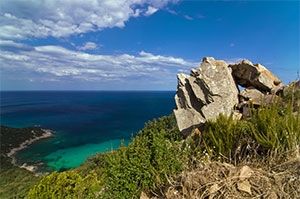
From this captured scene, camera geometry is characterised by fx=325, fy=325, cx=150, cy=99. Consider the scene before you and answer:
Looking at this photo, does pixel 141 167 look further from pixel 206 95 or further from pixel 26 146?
pixel 26 146

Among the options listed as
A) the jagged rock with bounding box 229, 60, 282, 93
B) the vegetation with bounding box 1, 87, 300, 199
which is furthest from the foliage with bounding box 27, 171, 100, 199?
the jagged rock with bounding box 229, 60, 282, 93

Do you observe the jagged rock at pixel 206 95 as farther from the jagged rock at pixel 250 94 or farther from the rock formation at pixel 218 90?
the jagged rock at pixel 250 94

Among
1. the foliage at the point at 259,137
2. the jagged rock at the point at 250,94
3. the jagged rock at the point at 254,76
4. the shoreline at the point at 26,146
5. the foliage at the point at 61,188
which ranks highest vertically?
the jagged rock at the point at 254,76

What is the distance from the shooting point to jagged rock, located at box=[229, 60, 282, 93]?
13.3 metres

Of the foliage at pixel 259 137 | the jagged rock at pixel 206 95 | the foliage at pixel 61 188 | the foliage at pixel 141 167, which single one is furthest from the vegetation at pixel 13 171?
the foliage at pixel 259 137

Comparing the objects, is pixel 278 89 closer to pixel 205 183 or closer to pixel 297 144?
pixel 297 144

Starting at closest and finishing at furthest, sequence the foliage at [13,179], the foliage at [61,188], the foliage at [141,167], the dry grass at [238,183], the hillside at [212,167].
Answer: the dry grass at [238,183], the hillside at [212,167], the foliage at [141,167], the foliage at [61,188], the foliage at [13,179]

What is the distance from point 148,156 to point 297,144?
292cm

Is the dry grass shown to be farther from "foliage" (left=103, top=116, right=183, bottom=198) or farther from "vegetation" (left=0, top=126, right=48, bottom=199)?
"vegetation" (left=0, top=126, right=48, bottom=199)

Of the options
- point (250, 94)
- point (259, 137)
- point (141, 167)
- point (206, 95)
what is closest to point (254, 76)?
point (250, 94)

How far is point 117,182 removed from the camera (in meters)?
6.66

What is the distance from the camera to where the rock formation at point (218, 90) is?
41.3 ft

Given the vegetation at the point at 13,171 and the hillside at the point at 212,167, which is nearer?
the hillside at the point at 212,167

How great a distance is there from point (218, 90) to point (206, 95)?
23.0 inches
